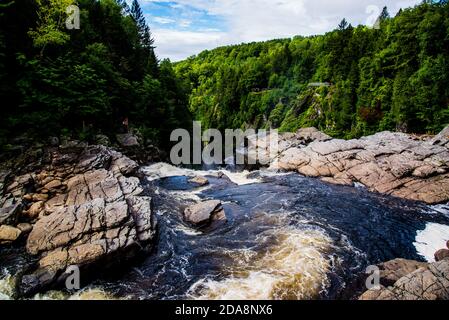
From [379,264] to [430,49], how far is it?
42.5m

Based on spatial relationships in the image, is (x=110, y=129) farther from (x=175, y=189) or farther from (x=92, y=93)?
(x=175, y=189)

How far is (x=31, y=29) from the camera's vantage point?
20.2 metres

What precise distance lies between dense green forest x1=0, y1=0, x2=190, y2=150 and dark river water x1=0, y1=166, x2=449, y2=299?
9.31 meters

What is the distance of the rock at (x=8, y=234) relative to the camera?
13.4m

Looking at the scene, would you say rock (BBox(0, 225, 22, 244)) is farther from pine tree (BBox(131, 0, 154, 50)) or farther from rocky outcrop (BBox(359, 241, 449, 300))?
pine tree (BBox(131, 0, 154, 50))

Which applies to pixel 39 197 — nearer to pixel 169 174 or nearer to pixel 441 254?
pixel 169 174

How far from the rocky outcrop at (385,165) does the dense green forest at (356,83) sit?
956 centimetres

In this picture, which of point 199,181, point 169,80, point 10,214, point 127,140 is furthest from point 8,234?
point 169,80

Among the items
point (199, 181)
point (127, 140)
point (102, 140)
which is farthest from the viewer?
point (127, 140)

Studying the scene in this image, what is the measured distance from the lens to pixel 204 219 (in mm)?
17328

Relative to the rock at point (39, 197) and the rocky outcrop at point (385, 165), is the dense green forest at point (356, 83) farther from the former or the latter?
the rock at point (39, 197)

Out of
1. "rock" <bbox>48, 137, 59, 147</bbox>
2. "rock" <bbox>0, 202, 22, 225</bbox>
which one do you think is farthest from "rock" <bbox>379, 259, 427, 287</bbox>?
"rock" <bbox>48, 137, 59, 147</bbox>

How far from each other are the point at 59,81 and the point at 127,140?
981 centimetres
